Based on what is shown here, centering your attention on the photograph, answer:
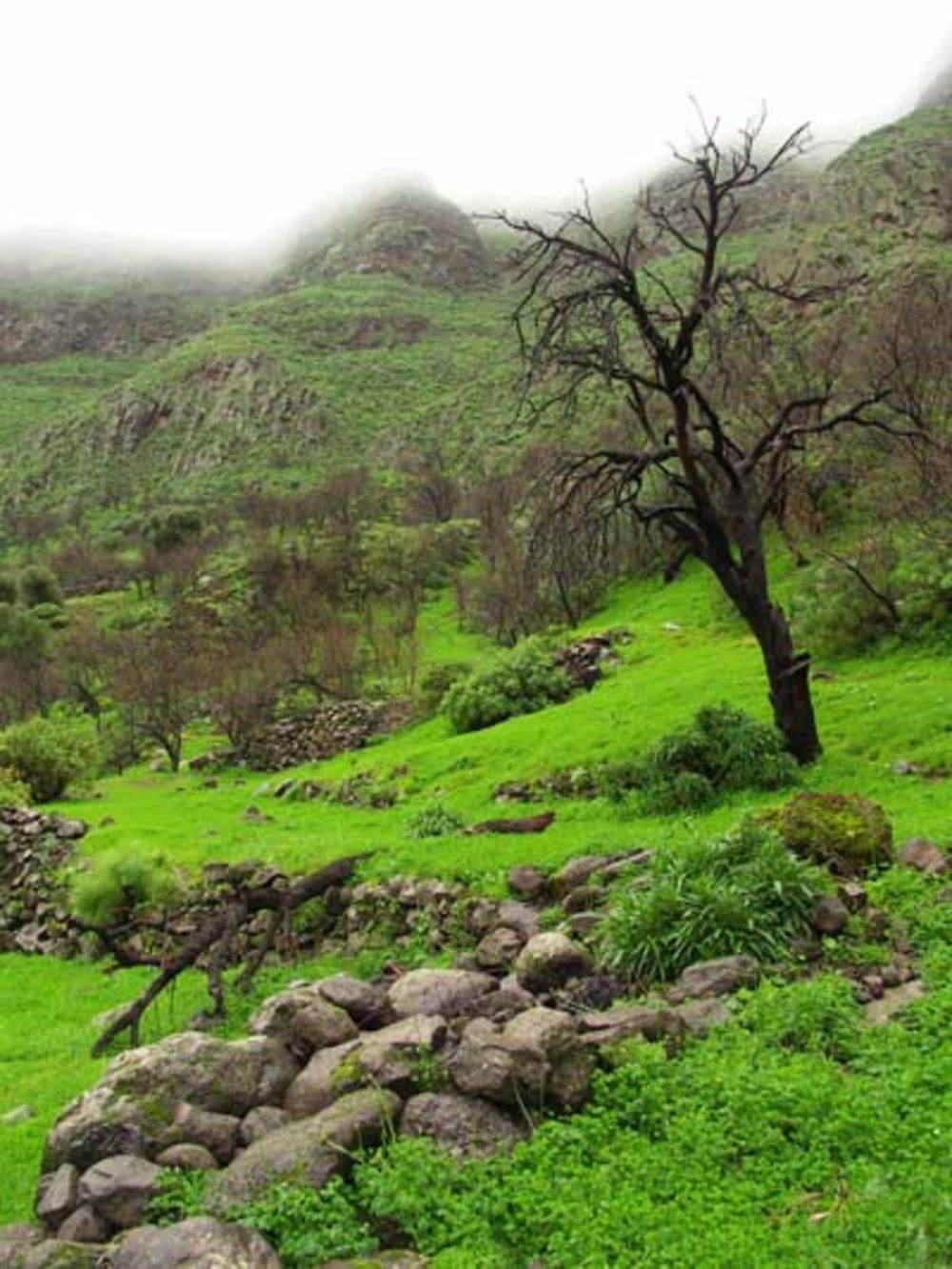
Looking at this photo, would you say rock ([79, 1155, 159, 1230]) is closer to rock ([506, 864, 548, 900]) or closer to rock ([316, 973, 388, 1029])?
rock ([316, 973, 388, 1029])

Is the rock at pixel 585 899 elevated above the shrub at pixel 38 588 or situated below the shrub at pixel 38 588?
below

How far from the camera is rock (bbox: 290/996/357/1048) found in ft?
25.7

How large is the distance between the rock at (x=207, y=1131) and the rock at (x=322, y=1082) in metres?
0.44

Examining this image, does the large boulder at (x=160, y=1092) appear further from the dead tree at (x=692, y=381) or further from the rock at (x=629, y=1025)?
the dead tree at (x=692, y=381)

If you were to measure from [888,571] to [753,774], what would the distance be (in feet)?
34.9

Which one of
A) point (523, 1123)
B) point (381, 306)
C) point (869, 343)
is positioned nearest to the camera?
point (523, 1123)

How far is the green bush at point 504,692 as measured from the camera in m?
29.0

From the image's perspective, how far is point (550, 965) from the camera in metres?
9.07

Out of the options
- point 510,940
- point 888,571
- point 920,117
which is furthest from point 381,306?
point 510,940

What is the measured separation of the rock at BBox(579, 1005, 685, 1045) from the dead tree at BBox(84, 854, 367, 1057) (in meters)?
5.06

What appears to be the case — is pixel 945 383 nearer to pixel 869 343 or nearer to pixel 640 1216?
pixel 869 343

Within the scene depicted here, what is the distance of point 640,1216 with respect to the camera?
537 cm

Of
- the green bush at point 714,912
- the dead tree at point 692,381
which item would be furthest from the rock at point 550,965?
the dead tree at point 692,381

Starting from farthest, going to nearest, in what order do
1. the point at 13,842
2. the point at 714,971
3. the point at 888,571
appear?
the point at 888,571
the point at 13,842
the point at 714,971
